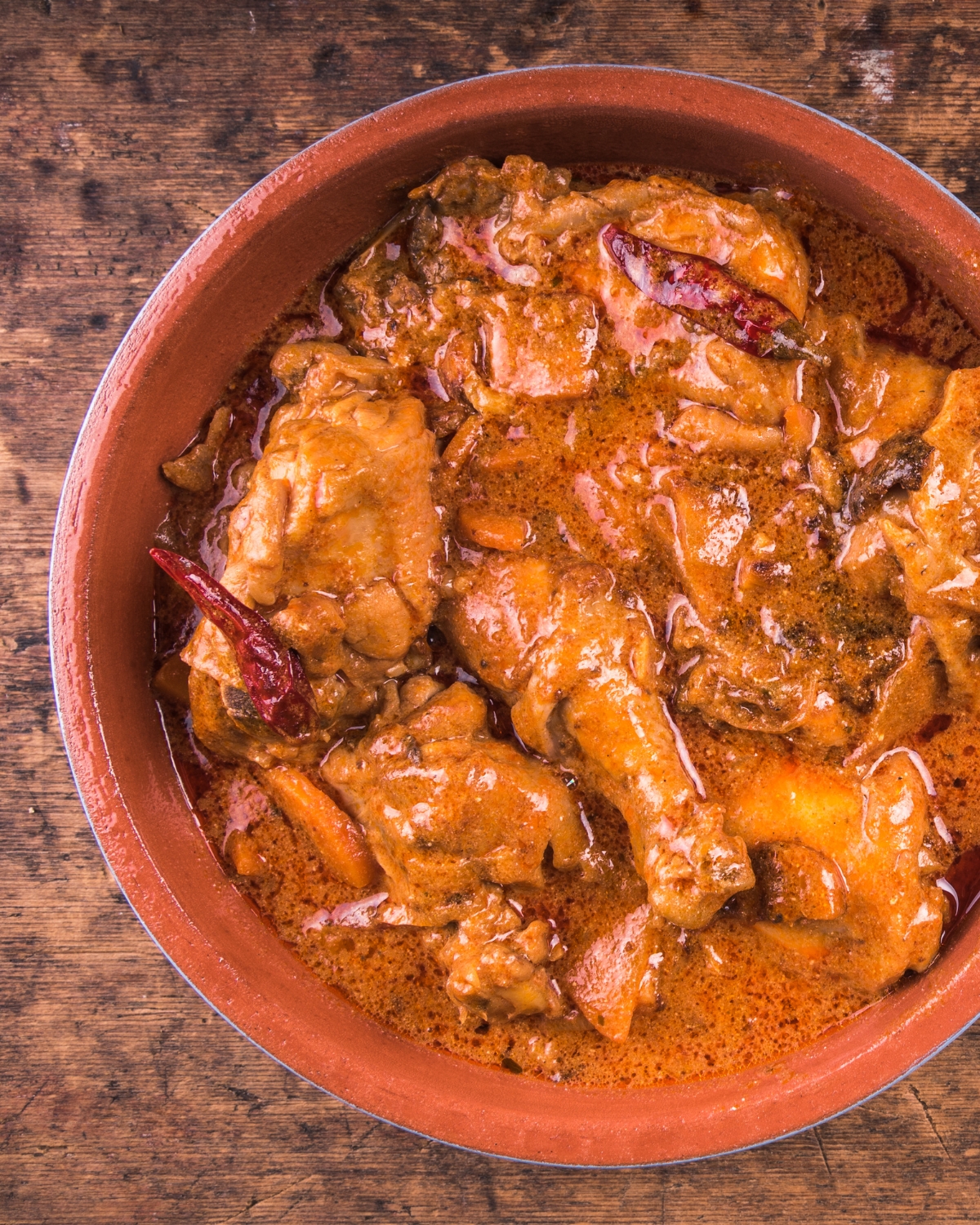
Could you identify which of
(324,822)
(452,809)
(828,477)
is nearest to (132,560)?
(324,822)

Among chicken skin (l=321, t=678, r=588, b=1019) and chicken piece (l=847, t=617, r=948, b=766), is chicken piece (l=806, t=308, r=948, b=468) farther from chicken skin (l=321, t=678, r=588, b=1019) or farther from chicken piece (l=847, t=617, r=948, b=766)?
chicken skin (l=321, t=678, r=588, b=1019)

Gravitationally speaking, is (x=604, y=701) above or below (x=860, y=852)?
above

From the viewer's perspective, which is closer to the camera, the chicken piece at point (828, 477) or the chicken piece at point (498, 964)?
the chicken piece at point (498, 964)

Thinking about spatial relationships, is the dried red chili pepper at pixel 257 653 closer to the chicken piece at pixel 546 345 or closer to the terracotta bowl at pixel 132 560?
the terracotta bowl at pixel 132 560

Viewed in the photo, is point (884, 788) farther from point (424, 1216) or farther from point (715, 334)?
point (424, 1216)

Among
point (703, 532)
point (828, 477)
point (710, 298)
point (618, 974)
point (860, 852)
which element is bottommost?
point (618, 974)

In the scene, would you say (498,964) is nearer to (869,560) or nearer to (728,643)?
(728,643)

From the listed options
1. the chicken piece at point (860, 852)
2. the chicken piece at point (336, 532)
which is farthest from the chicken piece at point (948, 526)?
the chicken piece at point (336, 532)

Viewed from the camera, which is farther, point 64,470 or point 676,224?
point 64,470

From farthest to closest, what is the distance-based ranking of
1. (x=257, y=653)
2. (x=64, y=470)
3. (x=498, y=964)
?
(x=64, y=470) < (x=498, y=964) < (x=257, y=653)
